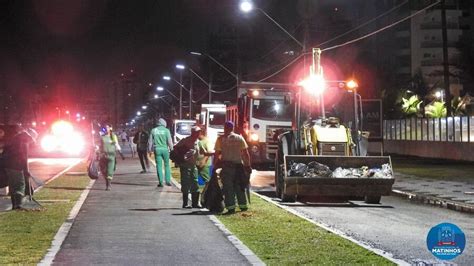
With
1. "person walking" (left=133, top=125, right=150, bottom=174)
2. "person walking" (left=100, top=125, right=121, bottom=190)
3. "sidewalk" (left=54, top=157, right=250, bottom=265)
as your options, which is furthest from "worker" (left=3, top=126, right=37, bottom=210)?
"person walking" (left=133, top=125, right=150, bottom=174)

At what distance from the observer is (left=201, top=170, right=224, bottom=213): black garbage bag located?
13.8 meters

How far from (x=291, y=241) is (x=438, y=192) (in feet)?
36.5

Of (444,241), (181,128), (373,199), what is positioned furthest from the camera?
(181,128)

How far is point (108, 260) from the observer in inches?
343

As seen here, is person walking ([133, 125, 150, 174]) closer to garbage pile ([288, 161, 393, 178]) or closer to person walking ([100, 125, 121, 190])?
person walking ([100, 125, 121, 190])

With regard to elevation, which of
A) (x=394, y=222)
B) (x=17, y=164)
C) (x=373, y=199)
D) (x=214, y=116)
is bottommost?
(x=394, y=222)

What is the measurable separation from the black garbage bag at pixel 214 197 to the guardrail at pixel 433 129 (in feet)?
91.5

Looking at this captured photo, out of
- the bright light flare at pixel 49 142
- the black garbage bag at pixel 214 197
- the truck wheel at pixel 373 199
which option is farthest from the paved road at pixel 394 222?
the bright light flare at pixel 49 142

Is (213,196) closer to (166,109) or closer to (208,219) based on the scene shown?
(208,219)

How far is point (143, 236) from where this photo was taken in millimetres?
10727

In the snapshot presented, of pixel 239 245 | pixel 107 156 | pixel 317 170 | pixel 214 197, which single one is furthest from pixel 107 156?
pixel 239 245

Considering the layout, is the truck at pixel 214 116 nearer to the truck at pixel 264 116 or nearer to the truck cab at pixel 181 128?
the truck cab at pixel 181 128

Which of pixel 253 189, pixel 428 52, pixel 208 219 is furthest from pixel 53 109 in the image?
pixel 208 219

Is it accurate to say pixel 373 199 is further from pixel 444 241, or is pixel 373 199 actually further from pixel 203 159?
pixel 444 241
